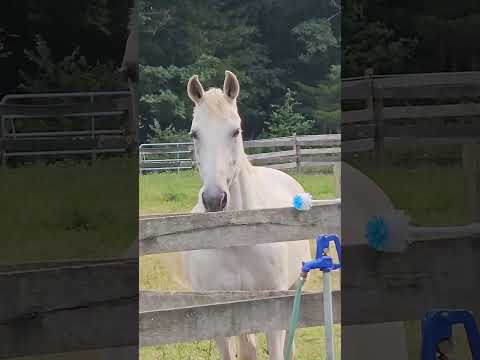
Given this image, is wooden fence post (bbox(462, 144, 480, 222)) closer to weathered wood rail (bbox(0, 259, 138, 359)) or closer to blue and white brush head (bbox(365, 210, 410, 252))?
blue and white brush head (bbox(365, 210, 410, 252))

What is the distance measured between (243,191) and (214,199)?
0.13 meters

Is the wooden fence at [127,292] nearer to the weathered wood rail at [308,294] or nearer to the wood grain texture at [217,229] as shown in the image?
the weathered wood rail at [308,294]

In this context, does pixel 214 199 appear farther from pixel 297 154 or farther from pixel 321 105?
pixel 321 105

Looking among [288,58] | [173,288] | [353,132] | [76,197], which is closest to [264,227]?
[353,132]

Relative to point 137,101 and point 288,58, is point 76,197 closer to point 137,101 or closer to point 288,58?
A: point 137,101

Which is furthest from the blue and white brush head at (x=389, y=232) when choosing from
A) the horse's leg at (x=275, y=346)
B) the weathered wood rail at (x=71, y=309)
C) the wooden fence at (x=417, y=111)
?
the horse's leg at (x=275, y=346)

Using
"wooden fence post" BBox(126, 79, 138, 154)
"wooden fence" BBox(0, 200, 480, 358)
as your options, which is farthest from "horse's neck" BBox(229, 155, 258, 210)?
"wooden fence post" BBox(126, 79, 138, 154)

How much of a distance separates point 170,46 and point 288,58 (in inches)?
32.4

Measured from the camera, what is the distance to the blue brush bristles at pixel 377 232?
111 cm

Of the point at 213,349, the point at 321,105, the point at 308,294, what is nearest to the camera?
the point at 308,294

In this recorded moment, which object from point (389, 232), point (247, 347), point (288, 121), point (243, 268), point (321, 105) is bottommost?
point (247, 347)

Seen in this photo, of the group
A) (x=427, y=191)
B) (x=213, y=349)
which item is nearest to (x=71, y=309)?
(x=427, y=191)

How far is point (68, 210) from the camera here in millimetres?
974

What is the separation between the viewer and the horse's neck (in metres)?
2.18
